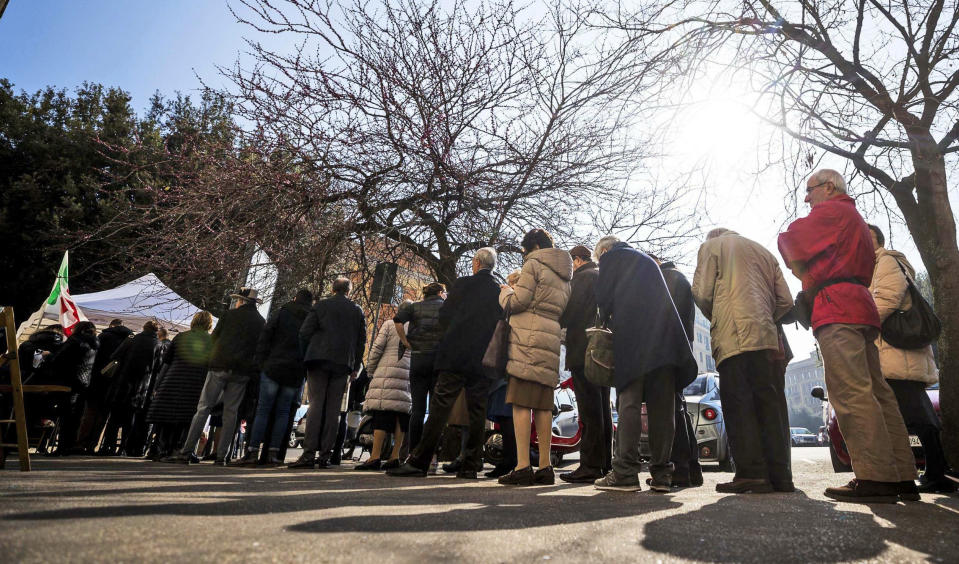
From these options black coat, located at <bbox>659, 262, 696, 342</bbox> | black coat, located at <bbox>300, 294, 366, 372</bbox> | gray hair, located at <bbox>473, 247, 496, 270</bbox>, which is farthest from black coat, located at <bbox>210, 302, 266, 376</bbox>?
black coat, located at <bbox>659, 262, 696, 342</bbox>

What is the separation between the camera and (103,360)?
8.76m

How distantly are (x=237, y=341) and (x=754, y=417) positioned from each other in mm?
5539

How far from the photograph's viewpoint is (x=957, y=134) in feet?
20.7

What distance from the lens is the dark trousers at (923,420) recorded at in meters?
4.38

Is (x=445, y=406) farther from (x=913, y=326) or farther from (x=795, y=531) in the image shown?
(x=913, y=326)

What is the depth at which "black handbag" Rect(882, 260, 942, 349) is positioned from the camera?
4.34 meters

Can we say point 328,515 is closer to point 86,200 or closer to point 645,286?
point 645,286

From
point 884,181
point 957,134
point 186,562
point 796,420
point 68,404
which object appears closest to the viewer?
point 186,562

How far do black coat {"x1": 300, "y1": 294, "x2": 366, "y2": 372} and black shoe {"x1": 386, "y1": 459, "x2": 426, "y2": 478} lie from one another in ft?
5.12

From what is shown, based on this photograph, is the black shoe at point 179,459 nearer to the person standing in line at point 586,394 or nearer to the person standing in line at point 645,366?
the person standing in line at point 586,394

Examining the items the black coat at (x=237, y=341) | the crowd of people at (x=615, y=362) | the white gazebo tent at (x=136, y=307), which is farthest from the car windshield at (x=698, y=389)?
the white gazebo tent at (x=136, y=307)

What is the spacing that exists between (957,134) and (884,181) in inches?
31.5

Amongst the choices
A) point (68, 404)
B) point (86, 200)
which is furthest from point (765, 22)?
point (86, 200)

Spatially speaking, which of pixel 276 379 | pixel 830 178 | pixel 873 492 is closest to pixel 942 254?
pixel 830 178
